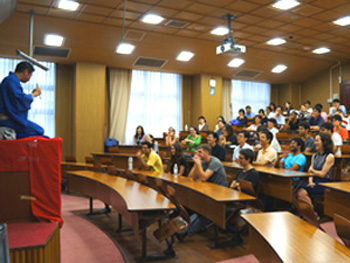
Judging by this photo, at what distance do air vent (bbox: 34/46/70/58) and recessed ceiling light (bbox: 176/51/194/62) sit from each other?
3.36 meters

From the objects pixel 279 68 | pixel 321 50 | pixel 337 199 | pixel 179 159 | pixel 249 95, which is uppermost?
pixel 321 50

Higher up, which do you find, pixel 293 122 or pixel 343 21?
pixel 343 21

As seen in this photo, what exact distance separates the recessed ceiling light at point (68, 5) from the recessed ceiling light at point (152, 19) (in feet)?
5.08

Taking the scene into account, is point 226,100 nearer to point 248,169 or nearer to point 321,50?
point 321,50

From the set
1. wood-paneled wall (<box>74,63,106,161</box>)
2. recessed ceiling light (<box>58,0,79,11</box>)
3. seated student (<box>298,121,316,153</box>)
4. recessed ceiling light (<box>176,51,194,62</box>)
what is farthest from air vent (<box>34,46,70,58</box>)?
seated student (<box>298,121,316,153</box>)

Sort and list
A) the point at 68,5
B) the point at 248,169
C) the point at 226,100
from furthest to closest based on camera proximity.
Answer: the point at 226,100 < the point at 68,5 < the point at 248,169

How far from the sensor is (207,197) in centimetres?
392

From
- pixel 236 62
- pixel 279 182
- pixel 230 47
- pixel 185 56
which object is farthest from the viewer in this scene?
pixel 236 62

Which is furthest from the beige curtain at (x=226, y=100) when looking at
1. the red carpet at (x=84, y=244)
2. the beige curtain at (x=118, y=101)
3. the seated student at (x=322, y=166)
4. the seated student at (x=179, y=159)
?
the seated student at (x=322, y=166)

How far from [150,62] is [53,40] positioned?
125 inches

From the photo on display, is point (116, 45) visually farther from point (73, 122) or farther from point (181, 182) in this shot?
point (181, 182)

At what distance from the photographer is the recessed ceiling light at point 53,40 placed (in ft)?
28.5

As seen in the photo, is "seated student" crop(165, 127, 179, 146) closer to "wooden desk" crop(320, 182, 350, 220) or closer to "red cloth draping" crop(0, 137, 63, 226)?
"wooden desk" crop(320, 182, 350, 220)

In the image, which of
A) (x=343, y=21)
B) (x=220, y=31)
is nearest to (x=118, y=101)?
(x=220, y=31)
